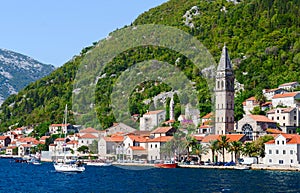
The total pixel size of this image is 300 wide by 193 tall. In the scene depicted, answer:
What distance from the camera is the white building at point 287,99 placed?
100 metres

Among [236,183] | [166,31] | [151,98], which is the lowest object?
[236,183]

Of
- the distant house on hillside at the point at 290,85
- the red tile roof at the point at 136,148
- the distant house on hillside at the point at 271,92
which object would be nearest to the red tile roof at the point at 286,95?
the distant house on hillside at the point at 271,92

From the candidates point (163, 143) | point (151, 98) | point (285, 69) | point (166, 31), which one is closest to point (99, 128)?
point (151, 98)

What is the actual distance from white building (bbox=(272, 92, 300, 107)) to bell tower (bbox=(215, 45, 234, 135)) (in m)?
9.81

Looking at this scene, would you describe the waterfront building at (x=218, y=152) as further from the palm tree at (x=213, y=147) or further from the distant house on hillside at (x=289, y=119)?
the distant house on hillside at (x=289, y=119)

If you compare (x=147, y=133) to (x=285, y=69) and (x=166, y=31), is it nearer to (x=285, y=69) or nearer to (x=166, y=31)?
(x=285, y=69)

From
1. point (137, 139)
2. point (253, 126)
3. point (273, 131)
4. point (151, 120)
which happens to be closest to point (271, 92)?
point (273, 131)

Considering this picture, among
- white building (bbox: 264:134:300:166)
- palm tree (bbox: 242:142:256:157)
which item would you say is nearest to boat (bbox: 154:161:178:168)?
palm tree (bbox: 242:142:256:157)

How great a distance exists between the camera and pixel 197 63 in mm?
150875

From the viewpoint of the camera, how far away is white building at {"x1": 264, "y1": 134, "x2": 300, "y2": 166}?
74625 millimetres

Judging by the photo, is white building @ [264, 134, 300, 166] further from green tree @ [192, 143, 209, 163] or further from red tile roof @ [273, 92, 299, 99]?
red tile roof @ [273, 92, 299, 99]

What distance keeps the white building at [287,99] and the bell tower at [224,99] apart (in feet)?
32.2

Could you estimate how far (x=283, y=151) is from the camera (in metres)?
76.0

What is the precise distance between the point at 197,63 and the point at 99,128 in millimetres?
36234
